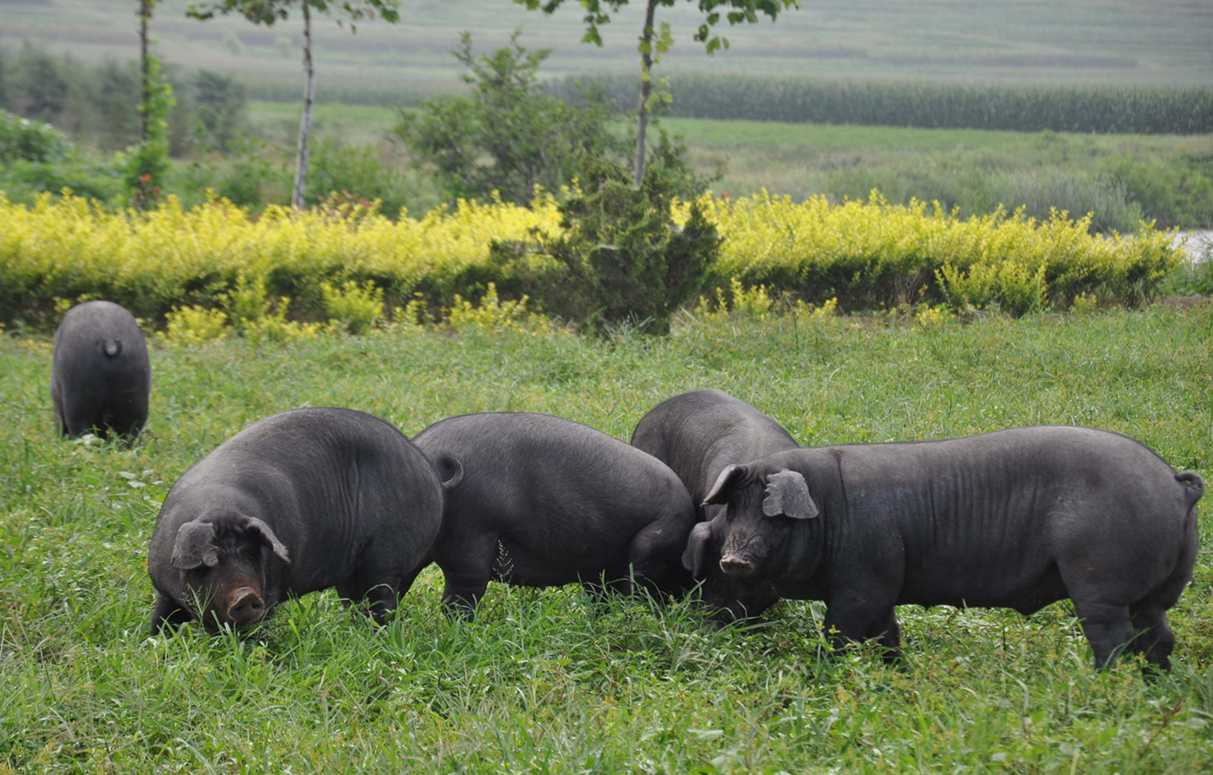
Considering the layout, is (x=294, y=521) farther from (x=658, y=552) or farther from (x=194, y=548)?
(x=658, y=552)

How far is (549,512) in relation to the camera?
225 inches

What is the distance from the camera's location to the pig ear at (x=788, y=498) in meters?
5.08

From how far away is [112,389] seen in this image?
8484 mm

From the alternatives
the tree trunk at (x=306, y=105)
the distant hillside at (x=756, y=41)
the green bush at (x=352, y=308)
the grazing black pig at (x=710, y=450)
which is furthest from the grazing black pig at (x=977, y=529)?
the distant hillside at (x=756, y=41)

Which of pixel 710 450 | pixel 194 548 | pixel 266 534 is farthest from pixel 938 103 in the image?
pixel 194 548

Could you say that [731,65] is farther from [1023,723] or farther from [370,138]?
[1023,723]

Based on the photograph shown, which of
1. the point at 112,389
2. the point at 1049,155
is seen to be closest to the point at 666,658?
the point at 112,389

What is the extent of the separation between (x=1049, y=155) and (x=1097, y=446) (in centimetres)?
1803

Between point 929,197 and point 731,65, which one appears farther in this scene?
point 731,65

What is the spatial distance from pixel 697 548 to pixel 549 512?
70cm

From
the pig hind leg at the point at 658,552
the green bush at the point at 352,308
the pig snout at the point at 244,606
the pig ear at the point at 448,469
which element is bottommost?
the green bush at the point at 352,308

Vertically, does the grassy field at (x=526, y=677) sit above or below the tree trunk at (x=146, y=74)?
below

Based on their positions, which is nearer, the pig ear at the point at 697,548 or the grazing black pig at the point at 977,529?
the grazing black pig at the point at 977,529

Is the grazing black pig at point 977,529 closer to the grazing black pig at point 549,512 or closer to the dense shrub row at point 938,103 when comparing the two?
the grazing black pig at point 549,512
